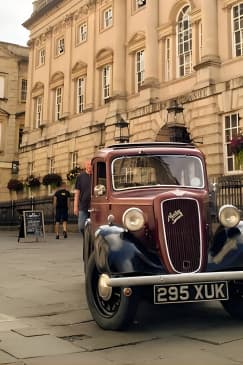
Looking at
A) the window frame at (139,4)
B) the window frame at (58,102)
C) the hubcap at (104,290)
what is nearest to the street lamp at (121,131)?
the window frame at (139,4)

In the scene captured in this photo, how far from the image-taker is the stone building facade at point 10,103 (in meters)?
44.7

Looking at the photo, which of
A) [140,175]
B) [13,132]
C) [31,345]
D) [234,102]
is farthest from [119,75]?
[31,345]

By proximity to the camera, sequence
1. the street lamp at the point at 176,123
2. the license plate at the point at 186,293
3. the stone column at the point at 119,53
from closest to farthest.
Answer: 1. the license plate at the point at 186,293
2. the street lamp at the point at 176,123
3. the stone column at the point at 119,53

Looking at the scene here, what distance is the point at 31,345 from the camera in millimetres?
4402

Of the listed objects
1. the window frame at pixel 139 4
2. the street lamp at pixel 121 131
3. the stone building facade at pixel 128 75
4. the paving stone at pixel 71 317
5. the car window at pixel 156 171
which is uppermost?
the window frame at pixel 139 4

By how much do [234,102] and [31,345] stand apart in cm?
1763

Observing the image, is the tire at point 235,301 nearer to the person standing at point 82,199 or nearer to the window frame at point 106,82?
the person standing at point 82,199

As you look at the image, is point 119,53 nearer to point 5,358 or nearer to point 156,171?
point 156,171

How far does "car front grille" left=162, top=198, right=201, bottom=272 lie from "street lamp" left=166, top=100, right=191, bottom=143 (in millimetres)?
17076

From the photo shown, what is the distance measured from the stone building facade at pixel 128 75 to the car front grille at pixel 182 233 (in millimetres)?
15989

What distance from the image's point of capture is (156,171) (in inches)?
242

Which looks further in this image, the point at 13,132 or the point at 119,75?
the point at 13,132

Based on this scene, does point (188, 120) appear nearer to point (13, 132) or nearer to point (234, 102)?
point (234, 102)

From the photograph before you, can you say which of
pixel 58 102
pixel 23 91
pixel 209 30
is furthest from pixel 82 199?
pixel 23 91
